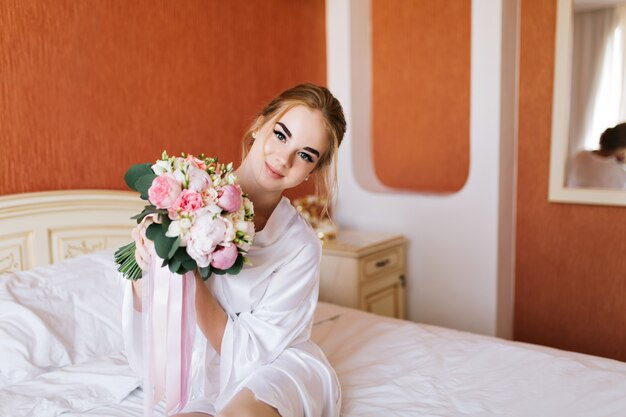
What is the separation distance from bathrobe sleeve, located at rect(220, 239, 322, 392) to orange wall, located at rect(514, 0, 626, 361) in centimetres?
180

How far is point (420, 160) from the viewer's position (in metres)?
3.76

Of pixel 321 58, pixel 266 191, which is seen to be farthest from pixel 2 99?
pixel 321 58

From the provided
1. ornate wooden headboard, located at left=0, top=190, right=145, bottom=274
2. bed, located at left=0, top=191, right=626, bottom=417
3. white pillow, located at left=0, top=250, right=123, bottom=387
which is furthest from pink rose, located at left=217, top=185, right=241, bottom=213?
ornate wooden headboard, located at left=0, top=190, right=145, bottom=274

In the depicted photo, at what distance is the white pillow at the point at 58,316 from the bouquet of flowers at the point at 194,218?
1.59 feet

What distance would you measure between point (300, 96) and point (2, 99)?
1157 mm

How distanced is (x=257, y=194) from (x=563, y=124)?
6.24 ft

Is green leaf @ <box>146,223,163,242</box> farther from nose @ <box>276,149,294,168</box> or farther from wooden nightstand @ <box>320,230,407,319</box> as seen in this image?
wooden nightstand @ <box>320,230,407,319</box>

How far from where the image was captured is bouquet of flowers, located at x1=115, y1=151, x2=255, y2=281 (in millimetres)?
1323

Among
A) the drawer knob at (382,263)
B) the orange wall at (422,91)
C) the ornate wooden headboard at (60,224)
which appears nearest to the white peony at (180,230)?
the ornate wooden headboard at (60,224)

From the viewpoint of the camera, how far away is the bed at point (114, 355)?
1.70 m

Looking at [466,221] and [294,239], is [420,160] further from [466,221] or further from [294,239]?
[294,239]

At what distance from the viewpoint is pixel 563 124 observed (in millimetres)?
2939

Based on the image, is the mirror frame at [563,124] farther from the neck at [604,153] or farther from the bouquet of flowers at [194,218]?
the bouquet of flowers at [194,218]

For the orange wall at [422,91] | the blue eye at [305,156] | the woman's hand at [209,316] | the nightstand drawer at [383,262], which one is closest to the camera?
the woman's hand at [209,316]
